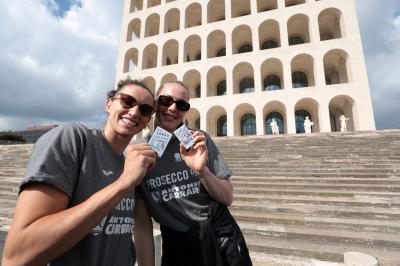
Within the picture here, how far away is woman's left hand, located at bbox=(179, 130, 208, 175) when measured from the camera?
5.00 feet

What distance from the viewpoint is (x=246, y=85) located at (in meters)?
26.0

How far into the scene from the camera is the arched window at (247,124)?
24706 millimetres

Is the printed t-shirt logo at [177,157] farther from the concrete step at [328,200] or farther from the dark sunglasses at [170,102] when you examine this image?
the concrete step at [328,200]

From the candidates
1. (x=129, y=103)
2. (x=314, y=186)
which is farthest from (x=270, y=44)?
(x=129, y=103)

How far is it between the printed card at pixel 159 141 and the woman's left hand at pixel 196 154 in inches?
6.6

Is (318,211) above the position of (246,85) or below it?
below

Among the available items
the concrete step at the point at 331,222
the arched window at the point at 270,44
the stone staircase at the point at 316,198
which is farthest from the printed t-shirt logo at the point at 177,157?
the arched window at the point at 270,44

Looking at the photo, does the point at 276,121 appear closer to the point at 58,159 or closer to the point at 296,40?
the point at 296,40

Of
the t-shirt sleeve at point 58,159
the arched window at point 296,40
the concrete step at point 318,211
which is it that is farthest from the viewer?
the arched window at point 296,40

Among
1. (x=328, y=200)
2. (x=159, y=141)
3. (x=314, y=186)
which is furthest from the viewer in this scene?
(x=314, y=186)

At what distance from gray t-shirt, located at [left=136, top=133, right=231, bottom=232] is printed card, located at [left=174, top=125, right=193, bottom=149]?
185 millimetres

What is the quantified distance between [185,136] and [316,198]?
513cm

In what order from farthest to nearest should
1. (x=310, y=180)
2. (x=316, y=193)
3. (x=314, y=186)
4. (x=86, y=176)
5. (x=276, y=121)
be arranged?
1. (x=276, y=121)
2. (x=310, y=180)
3. (x=314, y=186)
4. (x=316, y=193)
5. (x=86, y=176)

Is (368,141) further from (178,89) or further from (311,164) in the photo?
(178,89)
